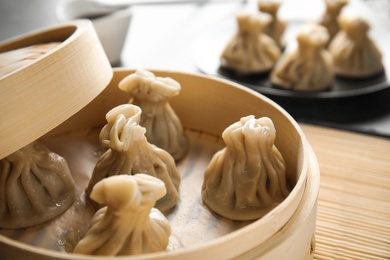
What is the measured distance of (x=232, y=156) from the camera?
1778 mm

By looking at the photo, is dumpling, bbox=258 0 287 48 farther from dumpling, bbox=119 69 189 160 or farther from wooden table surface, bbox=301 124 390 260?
dumpling, bbox=119 69 189 160

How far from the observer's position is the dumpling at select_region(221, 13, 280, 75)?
3.06m

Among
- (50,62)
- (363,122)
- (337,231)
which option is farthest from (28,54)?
(363,122)

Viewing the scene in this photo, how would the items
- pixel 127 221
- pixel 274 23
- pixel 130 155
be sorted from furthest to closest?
pixel 274 23 → pixel 130 155 → pixel 127 221

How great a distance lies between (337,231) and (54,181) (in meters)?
0.89

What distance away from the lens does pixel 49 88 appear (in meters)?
1.64

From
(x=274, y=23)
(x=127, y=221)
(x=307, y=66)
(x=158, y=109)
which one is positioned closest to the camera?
(x=127, y=221)

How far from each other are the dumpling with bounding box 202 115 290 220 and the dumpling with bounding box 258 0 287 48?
1.72 metres

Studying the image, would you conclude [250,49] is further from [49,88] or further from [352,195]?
[49,88]

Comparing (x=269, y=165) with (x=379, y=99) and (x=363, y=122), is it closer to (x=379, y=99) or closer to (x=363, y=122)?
(x=363, y=122)

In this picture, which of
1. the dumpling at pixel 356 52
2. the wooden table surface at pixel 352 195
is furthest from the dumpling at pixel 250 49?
the wooden table surface at pixel 352 195

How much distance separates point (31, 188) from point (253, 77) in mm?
1592

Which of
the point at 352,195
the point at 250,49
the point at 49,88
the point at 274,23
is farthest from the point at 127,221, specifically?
the point at 274,23

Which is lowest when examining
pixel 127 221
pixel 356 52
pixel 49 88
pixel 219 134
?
pixel 356 52
